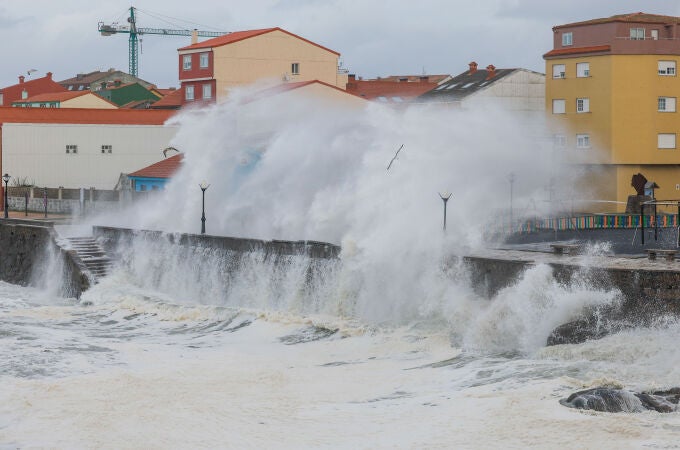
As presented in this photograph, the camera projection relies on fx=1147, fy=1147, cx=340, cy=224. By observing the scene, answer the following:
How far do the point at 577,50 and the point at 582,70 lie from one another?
0.77m

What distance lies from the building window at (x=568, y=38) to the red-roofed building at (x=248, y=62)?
2022 cm

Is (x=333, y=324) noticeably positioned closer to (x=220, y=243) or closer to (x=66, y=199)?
(x=220, y=243)

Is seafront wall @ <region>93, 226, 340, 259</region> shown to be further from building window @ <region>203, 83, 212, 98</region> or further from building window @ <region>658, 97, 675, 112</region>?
building window @ <region>203, 83, 212, 98</region>

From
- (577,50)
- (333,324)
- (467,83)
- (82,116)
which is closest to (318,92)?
(467,83)

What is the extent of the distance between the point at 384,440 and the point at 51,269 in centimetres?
2382

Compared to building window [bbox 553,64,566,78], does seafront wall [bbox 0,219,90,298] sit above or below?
below

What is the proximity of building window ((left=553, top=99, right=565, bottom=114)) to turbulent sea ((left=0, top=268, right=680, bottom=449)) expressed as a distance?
20290 mm

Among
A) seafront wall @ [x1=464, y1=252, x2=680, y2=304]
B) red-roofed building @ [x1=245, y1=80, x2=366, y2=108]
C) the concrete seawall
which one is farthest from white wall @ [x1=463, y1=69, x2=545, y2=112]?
the concrete seawall

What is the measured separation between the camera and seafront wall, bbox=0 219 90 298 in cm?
3581

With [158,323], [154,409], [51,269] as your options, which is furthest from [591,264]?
[51,269]

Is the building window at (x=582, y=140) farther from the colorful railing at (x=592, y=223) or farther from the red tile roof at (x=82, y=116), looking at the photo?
the red tile roof at (x=82, y=116)

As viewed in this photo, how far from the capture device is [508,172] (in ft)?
119

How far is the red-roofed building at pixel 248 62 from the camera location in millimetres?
61375

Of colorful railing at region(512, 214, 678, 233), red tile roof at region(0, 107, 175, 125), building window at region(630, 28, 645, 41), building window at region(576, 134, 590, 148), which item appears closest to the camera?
colorful railing at region(512, 214, 678, 233)
